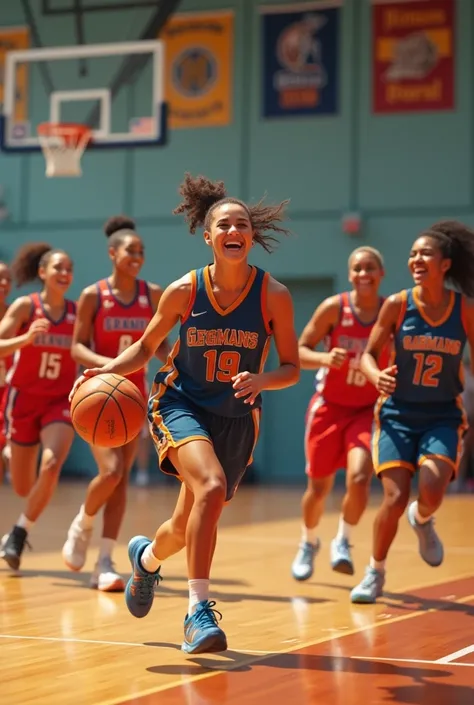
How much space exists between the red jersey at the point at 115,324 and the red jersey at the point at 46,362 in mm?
629

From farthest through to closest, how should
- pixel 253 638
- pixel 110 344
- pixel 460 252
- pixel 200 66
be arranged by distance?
1. pixel 200 66
2. pixel 110 344
3. pixel 460 252
4. pixel 253 638

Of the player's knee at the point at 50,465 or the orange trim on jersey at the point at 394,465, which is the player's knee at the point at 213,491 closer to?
the orange trim on jersey at the point at 394,465

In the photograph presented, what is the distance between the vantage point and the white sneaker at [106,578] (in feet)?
21.4

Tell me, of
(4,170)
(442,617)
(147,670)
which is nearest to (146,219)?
(4,170)

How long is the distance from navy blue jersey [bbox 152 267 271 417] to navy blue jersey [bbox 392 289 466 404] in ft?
4.71

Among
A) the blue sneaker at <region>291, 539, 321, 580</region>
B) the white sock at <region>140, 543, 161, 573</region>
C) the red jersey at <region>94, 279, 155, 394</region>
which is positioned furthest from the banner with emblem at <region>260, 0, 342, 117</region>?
the white sock at <region>140, 543, 161, 573</region>

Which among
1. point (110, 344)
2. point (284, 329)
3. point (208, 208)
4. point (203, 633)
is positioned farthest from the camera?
point (110, 344)

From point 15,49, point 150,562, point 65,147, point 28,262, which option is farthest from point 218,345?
point 15,49

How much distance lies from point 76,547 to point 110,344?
1.13m

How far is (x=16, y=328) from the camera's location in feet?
24.3

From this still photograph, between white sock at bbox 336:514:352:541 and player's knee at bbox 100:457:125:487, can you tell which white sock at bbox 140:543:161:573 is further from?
white sock at bbox 336:514:352:541

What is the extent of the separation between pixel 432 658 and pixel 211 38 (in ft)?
48.4

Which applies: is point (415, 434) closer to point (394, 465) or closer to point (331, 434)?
point (394, 465)

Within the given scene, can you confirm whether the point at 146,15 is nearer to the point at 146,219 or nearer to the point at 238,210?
the point at 146,219
